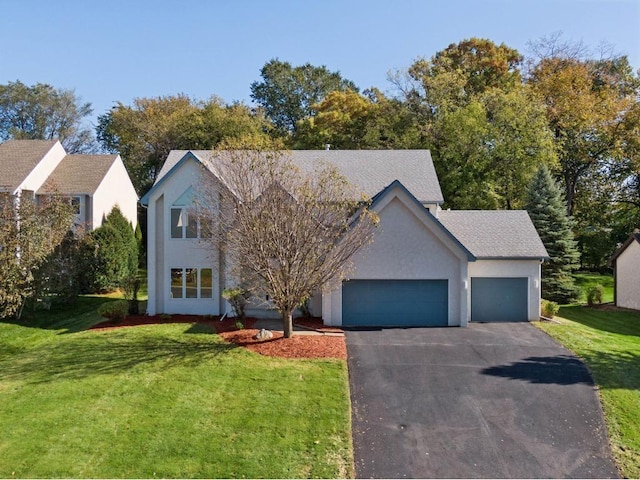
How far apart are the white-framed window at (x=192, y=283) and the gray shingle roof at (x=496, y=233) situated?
11460mm

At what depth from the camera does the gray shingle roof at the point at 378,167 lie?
21.2m

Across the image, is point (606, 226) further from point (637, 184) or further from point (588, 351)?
point (588, 351)

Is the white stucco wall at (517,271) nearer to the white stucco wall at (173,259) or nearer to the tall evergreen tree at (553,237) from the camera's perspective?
the tall evergreen tree at (553,237)

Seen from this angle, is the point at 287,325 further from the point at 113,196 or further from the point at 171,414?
the point at 113,196

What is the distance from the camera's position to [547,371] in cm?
1309

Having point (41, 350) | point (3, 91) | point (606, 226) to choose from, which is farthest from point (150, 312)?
point (3, 91)

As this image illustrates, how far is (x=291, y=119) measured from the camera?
52.6m

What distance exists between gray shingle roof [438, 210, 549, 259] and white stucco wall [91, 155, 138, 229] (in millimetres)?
21498

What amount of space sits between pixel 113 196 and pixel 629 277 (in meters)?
32.8

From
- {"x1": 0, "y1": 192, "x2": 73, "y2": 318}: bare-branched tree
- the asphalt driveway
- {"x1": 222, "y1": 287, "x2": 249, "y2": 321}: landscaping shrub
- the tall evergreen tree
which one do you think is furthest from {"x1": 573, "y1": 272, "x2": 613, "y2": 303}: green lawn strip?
{"x1": 0, "y1": 192, "x2": 73, "y2": 318}: bare-branched tree

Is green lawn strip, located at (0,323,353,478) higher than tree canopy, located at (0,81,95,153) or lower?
lower

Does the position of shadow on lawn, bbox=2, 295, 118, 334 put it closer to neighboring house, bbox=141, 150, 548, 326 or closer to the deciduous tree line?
neighboring house, bbox=141, 150, 548, 326

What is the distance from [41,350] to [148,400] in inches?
270

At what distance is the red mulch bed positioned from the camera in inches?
570
